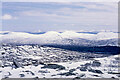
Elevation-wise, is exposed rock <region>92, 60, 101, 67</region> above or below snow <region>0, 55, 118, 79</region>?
above

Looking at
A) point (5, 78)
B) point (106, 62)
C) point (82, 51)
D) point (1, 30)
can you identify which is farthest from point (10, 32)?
point (106, 62)

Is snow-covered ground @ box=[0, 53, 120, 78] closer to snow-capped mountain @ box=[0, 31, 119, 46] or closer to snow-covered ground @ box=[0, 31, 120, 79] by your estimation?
snow-covered ground @ box=[0, 31, 120, 79]

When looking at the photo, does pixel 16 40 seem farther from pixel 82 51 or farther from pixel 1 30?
pixel 82 51

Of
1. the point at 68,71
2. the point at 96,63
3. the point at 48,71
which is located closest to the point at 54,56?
the point at 48,71

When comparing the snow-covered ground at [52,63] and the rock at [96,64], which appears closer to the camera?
the snow-covered ground at [52,63]

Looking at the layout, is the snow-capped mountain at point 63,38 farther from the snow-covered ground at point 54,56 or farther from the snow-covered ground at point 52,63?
the snow-covered ground at point 52,63

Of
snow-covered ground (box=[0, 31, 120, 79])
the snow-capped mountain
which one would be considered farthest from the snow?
the snow-capped mountain

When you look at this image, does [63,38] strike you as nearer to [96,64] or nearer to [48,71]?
[48,71]

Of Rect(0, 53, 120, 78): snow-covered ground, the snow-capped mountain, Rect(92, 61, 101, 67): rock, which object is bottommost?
Rect(0, 53, 120, 78): snow-covered ground

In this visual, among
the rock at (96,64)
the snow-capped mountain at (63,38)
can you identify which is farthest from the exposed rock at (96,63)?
the snow-capped mountain at (63,38)

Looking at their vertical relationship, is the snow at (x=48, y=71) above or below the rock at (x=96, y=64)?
below

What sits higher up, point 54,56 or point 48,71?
point 54,56
